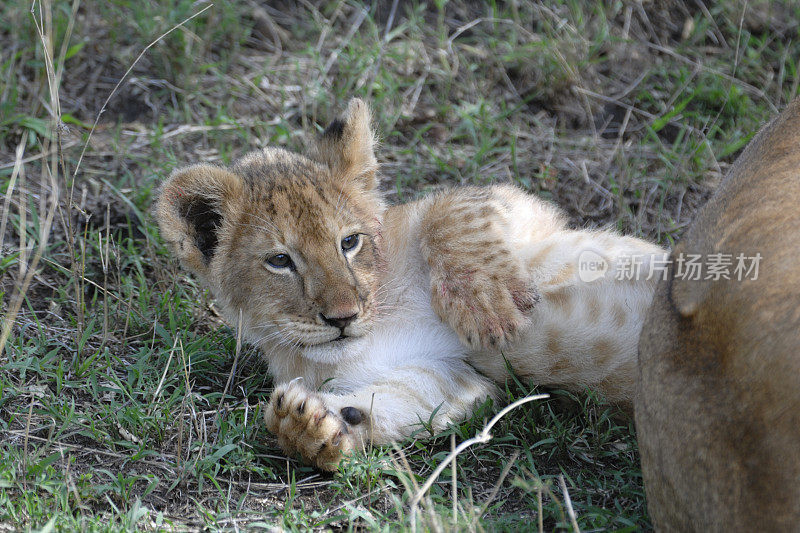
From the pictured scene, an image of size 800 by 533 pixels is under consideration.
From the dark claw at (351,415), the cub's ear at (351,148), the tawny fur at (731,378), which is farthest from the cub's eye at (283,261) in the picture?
the tawny fur at (731,378)

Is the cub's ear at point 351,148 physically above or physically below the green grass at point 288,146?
above

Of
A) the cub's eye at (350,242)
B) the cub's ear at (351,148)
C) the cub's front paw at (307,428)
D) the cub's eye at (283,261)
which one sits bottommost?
the cub's front paw at (307,428)

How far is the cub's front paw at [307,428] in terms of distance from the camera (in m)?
3.03

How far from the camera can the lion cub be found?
10.7 feet

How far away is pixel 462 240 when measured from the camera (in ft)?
11.4

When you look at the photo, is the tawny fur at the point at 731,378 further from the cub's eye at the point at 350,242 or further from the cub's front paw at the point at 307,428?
the cub's eye at the point at 350,242

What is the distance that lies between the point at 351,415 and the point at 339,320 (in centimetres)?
36

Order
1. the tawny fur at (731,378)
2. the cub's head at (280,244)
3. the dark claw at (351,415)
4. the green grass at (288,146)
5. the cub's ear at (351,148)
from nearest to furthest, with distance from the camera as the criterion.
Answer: the tawny fur at (731,378) < the green grass at (288,146) < the dark claw at (351,415) < the cub's head at (280,244) < the cub's ear at (351,148)

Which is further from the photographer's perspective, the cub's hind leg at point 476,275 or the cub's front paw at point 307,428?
the cub's hind leg at point 476,275

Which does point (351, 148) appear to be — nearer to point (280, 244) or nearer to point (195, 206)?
point (280, 244)

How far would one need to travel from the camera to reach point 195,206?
3549mm

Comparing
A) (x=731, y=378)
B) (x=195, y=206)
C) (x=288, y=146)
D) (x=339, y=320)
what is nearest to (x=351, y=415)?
(x=339, y=320)

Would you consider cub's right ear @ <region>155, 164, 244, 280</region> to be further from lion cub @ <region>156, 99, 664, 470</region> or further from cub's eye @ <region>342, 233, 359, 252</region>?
cub's eye @ <region>342, 233, 359, 252</region>

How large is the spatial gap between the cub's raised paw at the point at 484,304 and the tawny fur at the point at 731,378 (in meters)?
0.88
